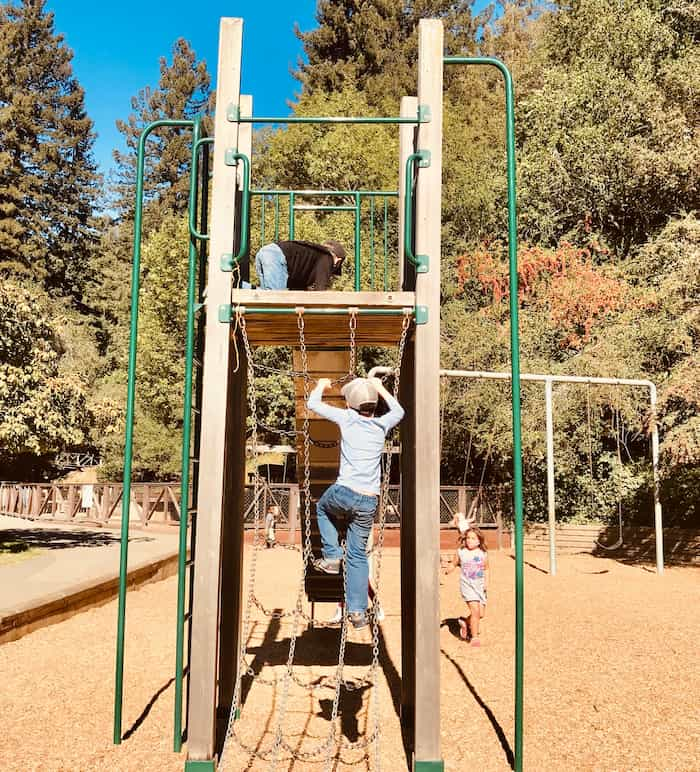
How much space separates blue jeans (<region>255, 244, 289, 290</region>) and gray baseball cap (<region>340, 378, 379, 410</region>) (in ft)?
3.57

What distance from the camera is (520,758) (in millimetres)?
4691

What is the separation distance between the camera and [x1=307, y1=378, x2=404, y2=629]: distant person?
16.5 ft

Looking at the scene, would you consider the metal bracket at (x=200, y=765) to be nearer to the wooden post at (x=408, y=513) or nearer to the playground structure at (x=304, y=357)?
the playground structure at (x=304, y=357)

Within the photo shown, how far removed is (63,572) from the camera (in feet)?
40.0

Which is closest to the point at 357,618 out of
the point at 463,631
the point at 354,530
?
the point at 354,530

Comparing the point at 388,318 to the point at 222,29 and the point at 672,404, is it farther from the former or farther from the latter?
the point at 672,404

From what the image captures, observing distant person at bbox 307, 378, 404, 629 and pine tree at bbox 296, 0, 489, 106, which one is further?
pine tree at bbox 296, 0, 489, 106

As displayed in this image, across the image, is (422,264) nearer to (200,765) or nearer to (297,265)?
(297,265)

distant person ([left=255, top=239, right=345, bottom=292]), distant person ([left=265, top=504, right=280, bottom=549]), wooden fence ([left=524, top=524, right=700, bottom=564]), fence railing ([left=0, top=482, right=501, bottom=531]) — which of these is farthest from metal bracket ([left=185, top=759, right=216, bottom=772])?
wooden fence ([left=524, top=524, right=700, bottom=564])

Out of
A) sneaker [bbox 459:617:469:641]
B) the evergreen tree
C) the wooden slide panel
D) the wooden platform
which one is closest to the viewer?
the wooden platform

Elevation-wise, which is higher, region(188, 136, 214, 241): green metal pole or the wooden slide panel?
region(188, 136, 214, 241): green metal pole

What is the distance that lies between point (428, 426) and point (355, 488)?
0.61 metres

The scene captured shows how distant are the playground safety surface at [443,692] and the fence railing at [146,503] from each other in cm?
922

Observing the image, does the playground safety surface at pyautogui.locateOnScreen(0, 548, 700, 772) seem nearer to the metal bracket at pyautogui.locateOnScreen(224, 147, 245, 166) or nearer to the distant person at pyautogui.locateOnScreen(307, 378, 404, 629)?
the distant person at pyautogui.locateOnScreen(307, 378, 404, 629)
